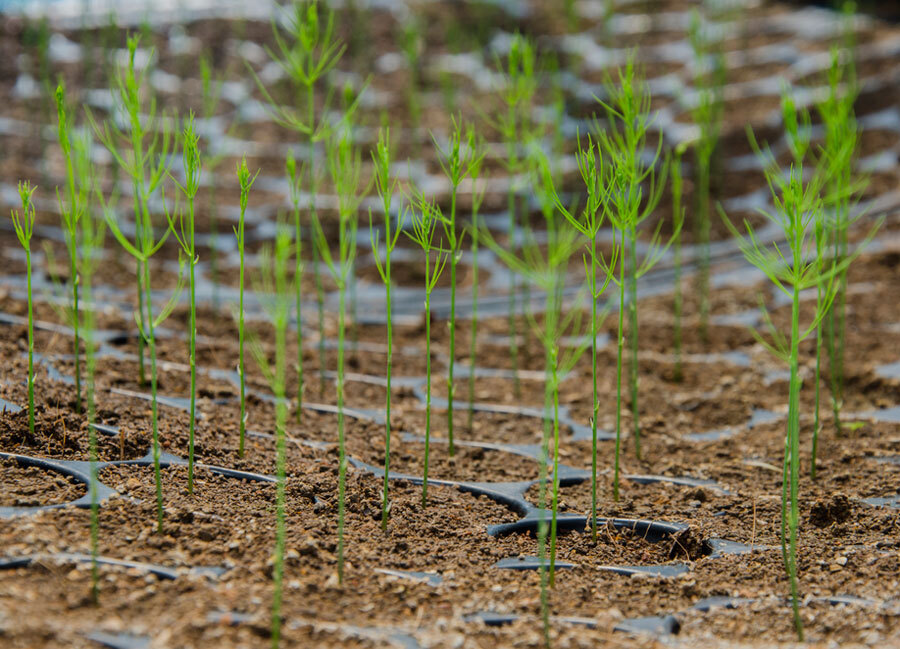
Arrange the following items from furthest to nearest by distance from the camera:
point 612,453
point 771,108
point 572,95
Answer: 1. point 572,95
2. point 771,108
3. point 612,453

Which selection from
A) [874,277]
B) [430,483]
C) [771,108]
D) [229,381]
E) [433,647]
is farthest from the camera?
[771,108]

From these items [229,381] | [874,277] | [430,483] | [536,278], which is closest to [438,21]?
[874,277]

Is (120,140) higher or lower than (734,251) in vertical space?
higher

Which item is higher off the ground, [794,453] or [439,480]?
[794,453]

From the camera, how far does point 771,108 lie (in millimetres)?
4844

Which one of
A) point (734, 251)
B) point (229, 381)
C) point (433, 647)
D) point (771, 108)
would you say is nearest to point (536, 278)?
point (433, 647)

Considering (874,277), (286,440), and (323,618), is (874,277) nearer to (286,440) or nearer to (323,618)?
(286,440)

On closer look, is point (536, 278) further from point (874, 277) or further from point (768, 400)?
point (874, 277)

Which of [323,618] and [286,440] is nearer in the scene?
[323,618]

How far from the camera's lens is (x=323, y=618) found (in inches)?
55.1

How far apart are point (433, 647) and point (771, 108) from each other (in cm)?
415

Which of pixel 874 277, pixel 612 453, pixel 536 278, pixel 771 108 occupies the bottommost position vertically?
pixel 612 453

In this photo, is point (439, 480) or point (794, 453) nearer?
point (794, 453)

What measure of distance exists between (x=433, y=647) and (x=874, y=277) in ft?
8.59
